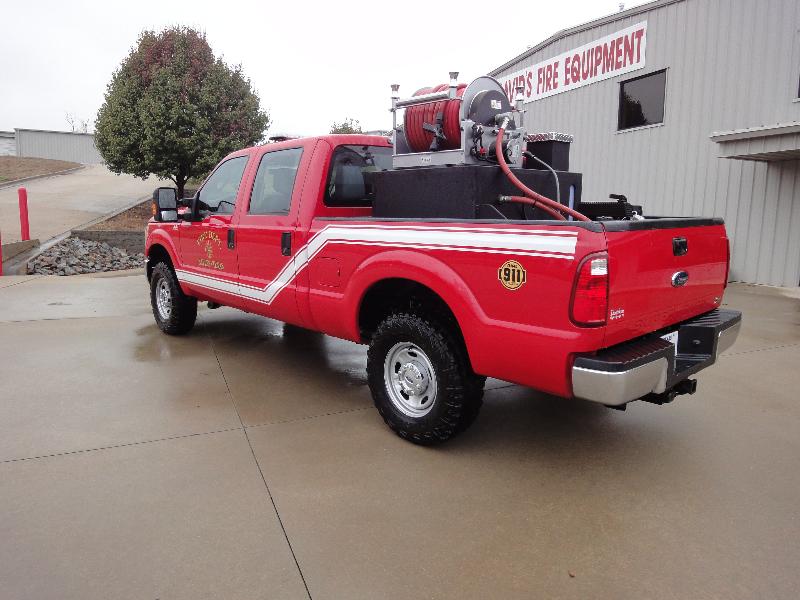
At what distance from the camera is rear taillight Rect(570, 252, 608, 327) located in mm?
2545

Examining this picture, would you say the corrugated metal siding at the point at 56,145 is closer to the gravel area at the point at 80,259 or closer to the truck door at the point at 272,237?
the gravel area at the point at 80,259

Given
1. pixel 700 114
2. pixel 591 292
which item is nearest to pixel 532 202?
pixel 591 292

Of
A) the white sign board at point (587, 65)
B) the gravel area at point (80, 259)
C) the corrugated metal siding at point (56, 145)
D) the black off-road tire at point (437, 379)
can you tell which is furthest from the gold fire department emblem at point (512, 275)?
the corrugated metal siding at point (56, 145)

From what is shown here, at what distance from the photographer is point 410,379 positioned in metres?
3.50

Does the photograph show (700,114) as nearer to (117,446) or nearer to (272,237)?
(272,237)

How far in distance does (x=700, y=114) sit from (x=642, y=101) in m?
1.48

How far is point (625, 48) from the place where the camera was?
11.6 m

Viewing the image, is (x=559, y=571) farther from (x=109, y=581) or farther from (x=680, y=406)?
(x=680, y=406)

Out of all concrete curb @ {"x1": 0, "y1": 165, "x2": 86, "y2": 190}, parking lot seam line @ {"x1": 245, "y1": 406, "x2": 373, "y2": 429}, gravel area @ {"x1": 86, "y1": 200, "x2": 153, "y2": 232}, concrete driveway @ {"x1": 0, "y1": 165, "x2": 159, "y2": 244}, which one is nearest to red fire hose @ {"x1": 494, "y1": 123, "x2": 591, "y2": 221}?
parking lot seam line @ {"x1": 245, "y1": 406, "x2": 373, "y2": 429}

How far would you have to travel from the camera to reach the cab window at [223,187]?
5.02 m

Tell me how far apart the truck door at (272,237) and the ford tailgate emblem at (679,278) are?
2420 mm

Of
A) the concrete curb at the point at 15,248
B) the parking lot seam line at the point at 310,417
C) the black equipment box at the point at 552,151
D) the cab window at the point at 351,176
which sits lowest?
the parking lot seam line at the point at 310,417

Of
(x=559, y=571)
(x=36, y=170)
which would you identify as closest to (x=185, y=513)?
(x=559, y=571)

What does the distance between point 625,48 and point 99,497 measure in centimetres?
1209
